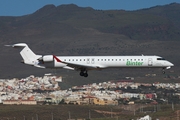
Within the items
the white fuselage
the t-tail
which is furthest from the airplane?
the t-tail

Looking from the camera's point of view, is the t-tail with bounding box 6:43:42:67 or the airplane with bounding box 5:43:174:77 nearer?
the airplane with bounding box 5:43:174:77

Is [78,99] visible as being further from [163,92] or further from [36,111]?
[36,111]

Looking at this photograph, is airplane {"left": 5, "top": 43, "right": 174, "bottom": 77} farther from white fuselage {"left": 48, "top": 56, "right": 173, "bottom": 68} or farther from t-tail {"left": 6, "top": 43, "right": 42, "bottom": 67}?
t-tail {"left": 6, "top": 43, "right": 42, "bottom": 67}

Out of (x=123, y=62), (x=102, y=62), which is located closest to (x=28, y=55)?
(x=102, y=62)

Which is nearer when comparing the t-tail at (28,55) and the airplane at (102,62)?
the airplane at (102,62)

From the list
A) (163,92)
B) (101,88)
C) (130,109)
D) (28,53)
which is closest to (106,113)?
(130,109)

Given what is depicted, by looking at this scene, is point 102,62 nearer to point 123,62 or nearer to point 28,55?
point 123,62

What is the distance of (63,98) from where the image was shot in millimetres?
148125

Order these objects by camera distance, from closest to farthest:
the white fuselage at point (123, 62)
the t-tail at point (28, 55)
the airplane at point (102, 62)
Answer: the white fuselage at point (123, 62) → the airplane at point (102, 62) → the t-tail at point (28, 55)

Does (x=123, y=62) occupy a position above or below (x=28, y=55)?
below

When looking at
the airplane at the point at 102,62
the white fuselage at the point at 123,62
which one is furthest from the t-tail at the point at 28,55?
the white fuselage at the point at 123,62

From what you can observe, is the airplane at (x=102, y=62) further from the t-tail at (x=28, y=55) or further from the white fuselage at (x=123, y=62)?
the t-tail at (x=28, y=55)

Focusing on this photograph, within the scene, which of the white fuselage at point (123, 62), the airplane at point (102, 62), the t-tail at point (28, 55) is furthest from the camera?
the t-tail at point (28, 55)

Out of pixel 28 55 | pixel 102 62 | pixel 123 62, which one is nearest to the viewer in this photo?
pixel 123 62
